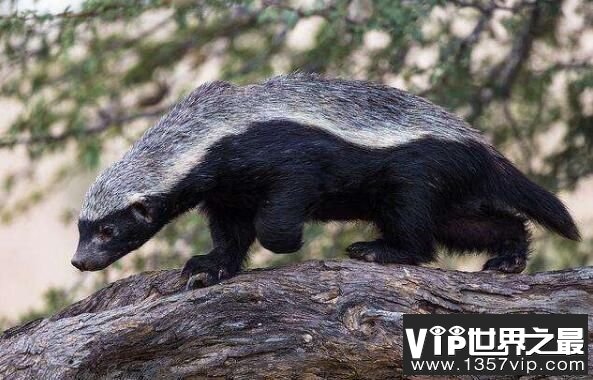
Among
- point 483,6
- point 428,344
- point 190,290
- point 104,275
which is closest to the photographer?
point 428,344

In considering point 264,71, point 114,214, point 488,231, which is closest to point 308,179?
point 114,214

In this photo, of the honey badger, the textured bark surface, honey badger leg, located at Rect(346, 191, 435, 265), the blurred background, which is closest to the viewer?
the textured bark surface

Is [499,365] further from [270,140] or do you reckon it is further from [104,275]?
[104,275]

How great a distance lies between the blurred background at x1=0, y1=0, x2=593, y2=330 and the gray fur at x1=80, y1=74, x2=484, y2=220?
43.3 inches

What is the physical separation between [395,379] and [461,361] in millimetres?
341

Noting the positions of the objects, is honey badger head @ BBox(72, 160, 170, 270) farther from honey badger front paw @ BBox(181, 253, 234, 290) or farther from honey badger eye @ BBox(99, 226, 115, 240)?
honey badger front paw @ BBox(181, 253, 234, 290)

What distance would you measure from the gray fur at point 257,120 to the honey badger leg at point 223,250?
0.47 m

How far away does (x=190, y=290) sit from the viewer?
554 centimetres

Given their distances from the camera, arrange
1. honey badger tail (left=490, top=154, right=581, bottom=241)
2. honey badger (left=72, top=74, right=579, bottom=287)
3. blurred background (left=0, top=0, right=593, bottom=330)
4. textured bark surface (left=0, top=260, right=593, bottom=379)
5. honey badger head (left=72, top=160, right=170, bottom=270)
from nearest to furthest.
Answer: textured bark surface (left=0, top=260, right=593, bottom=379) → honey badger head (left=72, top=160, right=170, bottom=270) → honey badger (left=72, top=74, right=579, bottom=287) → honey badger tail (left=490, top=154, right=581, bottom=241) → blurred background (left=0, top=0, right=593, bottom=330)

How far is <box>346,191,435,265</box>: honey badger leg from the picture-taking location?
586 cm

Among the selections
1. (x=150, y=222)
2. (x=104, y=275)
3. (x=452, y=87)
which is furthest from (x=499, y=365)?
(x=104, y=275)

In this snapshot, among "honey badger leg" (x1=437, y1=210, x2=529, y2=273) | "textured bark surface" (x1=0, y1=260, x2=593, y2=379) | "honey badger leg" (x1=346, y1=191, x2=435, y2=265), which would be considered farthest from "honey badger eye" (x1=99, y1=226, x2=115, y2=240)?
"honey badger leg" (x1=437, y1=210, x2=529, y2=273)

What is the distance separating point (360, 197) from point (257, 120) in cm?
74

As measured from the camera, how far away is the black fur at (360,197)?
5.73m
